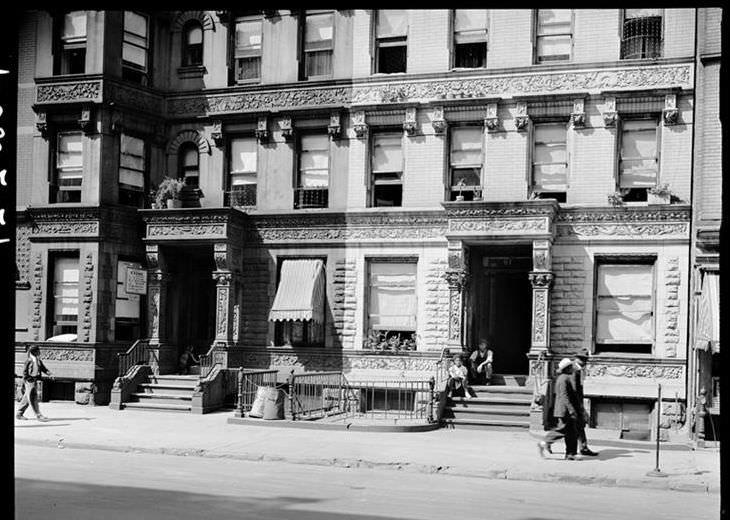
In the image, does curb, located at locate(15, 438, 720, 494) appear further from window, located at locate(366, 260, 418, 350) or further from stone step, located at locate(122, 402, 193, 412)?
window, located at locate(366, 260, 418, 350)

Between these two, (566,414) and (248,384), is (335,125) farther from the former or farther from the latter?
(566,414)

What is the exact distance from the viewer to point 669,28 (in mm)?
24031

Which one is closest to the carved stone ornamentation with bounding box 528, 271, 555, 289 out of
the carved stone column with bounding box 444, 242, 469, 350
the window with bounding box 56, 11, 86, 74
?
the carved stone column with bounding box 444, 242, 469, 350

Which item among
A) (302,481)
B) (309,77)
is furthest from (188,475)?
(309,77)

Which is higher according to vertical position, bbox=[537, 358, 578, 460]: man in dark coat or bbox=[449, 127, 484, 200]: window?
bbox=[449, 127, 484, 200]: window

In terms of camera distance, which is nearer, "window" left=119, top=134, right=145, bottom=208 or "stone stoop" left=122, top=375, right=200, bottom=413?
"stone stoop" left=122, top=375, right=200, bottom=413

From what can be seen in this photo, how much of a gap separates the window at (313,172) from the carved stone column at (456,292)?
4767 millimetres

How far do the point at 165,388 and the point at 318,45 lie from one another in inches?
434

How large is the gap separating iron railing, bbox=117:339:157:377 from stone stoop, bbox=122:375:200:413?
0.59 metres

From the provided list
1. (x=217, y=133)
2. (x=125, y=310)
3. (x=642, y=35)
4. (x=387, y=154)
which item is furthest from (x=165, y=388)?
(x=642, y=35)

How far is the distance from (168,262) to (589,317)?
12.4 meters

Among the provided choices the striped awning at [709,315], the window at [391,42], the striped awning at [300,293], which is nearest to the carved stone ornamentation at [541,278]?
the striped awning at [709,315]

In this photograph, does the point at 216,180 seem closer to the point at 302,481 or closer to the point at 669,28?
the point at 669,28

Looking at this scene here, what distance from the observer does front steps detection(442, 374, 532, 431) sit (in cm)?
2241
